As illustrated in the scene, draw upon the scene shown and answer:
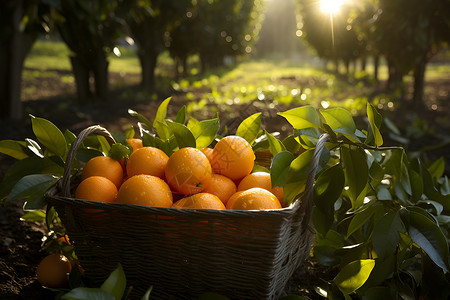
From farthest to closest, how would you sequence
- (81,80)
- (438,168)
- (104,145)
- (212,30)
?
(212,30) < (81,80) < (438,168) < (104,145)

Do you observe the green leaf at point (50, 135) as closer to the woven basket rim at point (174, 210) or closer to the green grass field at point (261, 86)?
the woven basket rim at point (174, 210)

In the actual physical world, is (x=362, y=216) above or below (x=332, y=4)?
below

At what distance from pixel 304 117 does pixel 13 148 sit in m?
1.09

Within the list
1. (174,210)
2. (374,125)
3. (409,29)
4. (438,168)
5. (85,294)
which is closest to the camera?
(85,294)

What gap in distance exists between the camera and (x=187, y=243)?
3.85 ft

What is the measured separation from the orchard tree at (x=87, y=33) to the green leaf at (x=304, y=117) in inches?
123

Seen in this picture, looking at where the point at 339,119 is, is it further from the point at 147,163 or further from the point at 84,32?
the point at 84,32

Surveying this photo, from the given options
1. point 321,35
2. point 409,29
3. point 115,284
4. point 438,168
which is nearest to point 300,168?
point 115,284

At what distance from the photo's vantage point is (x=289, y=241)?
4.13 feet

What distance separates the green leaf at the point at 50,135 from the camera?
4.59 feet

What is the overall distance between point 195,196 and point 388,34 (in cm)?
533

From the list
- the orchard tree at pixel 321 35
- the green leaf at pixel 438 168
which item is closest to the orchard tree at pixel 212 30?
the orchard tree at pixel 321 35

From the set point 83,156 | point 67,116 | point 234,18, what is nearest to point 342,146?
point 83,156

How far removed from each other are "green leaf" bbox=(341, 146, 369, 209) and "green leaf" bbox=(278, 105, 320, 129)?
0.14 meters
